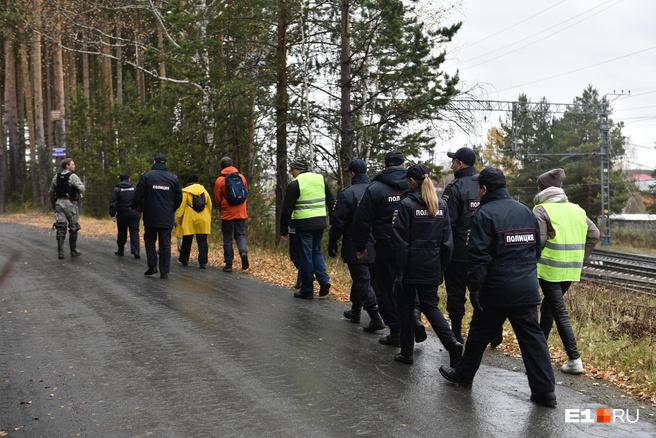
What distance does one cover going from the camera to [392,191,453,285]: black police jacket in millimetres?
6758

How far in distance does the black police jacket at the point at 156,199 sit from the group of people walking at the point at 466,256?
459cm

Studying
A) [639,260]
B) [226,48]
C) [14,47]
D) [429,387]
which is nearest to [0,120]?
[14,47]

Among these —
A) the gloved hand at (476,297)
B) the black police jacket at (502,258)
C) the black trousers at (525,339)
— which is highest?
the black police jacket at (502,258)

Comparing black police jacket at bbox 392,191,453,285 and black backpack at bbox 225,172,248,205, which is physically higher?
black backpack at bbox 225,172,248,205

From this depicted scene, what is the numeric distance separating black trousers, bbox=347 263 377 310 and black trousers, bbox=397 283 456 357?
1587 millimetres

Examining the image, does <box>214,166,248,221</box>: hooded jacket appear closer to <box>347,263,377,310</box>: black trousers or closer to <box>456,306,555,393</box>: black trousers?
<box>347,263,377,310</box>: black trousers

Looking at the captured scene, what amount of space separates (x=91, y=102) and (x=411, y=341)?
3006 centimetres

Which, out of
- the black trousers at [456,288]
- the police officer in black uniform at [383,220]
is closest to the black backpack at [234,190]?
the police officer in black uniform at [383,220]

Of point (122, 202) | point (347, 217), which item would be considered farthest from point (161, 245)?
point (347, 217)

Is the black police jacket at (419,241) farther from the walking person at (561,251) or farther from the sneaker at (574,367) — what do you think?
the sneaker at (574,367)

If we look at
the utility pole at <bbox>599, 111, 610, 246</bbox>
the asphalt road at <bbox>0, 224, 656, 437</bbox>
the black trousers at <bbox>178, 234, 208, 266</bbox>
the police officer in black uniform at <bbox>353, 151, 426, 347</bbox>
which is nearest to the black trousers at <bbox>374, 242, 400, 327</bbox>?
the police officer in black uniform at <bbox>353, 151, 426, 347</bbox>

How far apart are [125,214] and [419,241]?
1019cm

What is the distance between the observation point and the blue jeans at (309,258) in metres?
10.7

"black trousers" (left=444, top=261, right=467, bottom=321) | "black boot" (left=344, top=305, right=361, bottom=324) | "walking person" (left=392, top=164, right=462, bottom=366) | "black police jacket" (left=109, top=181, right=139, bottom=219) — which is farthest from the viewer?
"black police jacket" (left=109, top=181, right=139, bottom=219)
